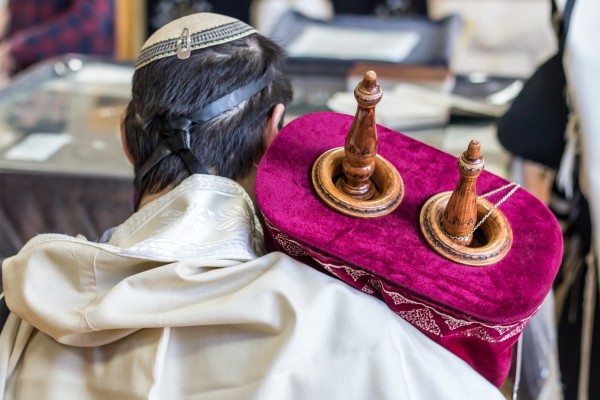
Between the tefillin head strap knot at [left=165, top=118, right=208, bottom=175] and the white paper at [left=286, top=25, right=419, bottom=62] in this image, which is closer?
the tefillin head strap knot at [left=165, top=118, right=208, bottom=175]

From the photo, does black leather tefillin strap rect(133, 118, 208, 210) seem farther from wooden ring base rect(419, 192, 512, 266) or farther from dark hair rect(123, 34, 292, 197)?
wooden ring base rect(419, 192, 512, 266)

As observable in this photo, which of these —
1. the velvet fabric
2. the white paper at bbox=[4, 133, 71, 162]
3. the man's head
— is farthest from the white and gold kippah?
the white paper at bbox=[4, 133, 71, 162]

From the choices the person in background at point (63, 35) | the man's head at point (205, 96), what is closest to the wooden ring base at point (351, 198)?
the man's head at point (205, 96)

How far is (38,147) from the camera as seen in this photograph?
132 cm

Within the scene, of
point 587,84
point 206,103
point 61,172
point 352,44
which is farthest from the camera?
point 352,44

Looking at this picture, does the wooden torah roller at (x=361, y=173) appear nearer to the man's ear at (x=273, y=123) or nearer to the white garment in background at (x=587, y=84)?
the man's ear at (x=273, y=123)

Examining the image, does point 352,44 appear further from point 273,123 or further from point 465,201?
point 465,201

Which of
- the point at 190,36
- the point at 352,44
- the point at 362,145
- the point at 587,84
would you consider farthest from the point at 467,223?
the point at 352,44

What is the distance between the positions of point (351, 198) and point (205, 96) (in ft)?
0.65

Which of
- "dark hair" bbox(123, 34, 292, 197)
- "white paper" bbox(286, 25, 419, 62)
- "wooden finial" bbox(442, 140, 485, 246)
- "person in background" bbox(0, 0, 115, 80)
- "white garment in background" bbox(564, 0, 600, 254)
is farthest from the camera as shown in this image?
"person in background" bbox(0, 0, 115, 80)

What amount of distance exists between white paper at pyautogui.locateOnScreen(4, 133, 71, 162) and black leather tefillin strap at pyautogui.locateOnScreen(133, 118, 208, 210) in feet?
2.19

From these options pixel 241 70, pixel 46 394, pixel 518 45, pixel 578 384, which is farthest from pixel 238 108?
pixel 518 45

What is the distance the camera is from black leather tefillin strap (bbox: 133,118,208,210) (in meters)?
0.70

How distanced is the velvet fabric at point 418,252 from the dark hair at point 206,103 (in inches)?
2.3
